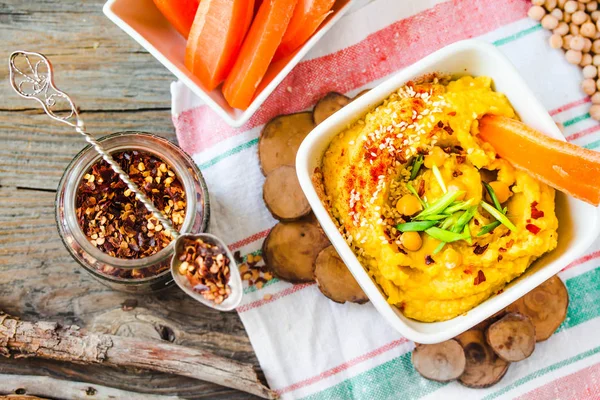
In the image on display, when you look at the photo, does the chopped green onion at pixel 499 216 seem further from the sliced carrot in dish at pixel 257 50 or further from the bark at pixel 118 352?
the bark at pixel 118 352

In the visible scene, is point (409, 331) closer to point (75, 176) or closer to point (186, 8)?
point (75, 176)

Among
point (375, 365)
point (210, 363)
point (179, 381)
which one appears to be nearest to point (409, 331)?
point (375, 365)

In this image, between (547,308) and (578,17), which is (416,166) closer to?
(547,308)

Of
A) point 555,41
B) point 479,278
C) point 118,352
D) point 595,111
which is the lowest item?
point 118,352

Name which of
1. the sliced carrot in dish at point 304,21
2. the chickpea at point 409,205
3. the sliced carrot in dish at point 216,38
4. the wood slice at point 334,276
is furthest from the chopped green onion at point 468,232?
the sliced carrot in dish at point 216,38

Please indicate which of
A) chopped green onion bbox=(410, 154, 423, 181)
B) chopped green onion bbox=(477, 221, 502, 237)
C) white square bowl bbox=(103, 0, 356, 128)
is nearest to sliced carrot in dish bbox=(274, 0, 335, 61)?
white square bowl bbox=(103, 0, 356, 128)

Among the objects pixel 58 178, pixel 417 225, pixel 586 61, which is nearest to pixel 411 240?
pixel 417 225
